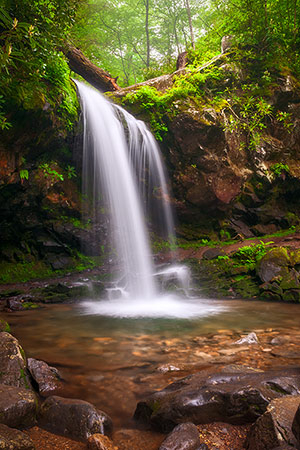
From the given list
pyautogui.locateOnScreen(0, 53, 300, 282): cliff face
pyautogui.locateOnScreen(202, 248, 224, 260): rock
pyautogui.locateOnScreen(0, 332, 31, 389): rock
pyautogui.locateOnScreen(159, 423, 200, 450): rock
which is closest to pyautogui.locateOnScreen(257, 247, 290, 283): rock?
pyautogui.locateOnScreen(202, 248, 224, 260): rock

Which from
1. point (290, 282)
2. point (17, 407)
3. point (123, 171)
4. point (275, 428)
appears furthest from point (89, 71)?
point (275, 428)

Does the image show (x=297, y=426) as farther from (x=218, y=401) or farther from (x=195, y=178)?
(x=195, y=178)

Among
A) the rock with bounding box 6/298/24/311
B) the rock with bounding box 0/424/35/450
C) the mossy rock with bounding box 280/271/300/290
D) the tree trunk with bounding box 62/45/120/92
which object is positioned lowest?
the mossy rock with bounding box 280/271/300/290

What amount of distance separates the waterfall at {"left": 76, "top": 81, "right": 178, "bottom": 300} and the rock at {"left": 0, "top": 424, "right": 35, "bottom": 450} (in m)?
7.48

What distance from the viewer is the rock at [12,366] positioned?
2.46 metres

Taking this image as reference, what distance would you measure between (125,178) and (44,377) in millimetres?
8091

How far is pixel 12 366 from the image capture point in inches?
100

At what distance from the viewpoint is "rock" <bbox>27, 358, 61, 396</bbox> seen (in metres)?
2.67

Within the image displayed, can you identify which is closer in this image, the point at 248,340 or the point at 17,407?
the point at 17,407

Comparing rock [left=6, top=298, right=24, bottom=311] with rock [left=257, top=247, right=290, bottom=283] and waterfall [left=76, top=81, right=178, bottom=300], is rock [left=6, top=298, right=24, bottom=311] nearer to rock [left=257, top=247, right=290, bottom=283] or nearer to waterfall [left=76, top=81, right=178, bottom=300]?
waterfall [left=76, top=81, right=178, bottom=300]

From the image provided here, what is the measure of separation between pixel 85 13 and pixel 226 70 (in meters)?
6.33

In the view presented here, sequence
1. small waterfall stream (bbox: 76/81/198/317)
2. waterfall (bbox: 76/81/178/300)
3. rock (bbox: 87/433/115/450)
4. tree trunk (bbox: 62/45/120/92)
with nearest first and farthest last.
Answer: rock (bbox: 87/433/115/450) → small waterfall stream (bbox: 76/81/198/317) → waterfall (bbox: 76/81/178/300) → tree trunk (bbox: 62/45/120/92)

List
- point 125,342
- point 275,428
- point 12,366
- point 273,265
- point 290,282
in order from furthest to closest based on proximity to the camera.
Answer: point 273,265
point 290,282
point 125,342
point 12,366
point 275,428

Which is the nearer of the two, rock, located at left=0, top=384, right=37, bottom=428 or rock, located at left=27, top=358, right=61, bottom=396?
rock, located at left=0, top=384, right=37, bottom=428
